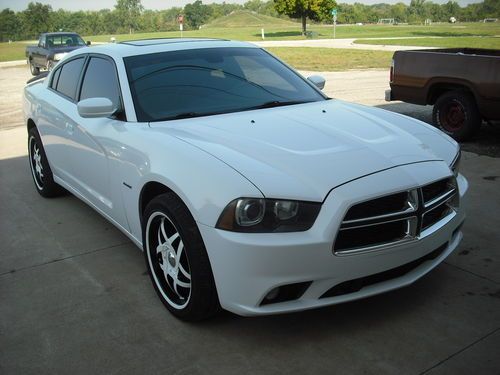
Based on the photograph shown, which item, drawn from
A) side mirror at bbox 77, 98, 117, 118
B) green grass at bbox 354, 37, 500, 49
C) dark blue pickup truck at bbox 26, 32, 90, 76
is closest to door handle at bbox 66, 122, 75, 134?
side mirror at bbox 77, 98, 117, 118

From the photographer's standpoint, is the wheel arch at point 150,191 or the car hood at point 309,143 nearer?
the car hood at point 309,143

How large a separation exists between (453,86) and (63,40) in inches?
677

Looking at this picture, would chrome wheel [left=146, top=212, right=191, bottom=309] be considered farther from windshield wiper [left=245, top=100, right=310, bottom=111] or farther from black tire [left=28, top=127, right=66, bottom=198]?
black tire [left=28, top=127, right=66, bottom=198]

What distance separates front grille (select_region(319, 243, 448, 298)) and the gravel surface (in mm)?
4256

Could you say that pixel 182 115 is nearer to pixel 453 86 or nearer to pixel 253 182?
pixel 253 182

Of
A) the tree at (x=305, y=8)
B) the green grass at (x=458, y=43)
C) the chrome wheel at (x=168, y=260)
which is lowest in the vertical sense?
the chrome wheel at (x=168, y=260)

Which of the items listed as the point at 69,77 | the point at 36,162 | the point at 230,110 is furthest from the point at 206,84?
the point at 36,162

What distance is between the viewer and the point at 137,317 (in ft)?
10.6

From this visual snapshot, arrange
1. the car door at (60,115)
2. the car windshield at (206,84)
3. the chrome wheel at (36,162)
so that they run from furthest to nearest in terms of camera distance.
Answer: the chrome wheel at (36,162)
the car door at (60,115)
the car windshield at (206,84)

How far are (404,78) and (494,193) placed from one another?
3.11 metres

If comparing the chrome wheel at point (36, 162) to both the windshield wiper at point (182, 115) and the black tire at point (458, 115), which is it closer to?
the windshield wiper at point (182, 115)

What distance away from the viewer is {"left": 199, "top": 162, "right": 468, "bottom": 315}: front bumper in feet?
8.41

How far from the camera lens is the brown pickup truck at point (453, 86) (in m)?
6.74

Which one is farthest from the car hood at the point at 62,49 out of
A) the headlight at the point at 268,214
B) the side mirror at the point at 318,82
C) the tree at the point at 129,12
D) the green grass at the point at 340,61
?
the tree at the point at 129,12
